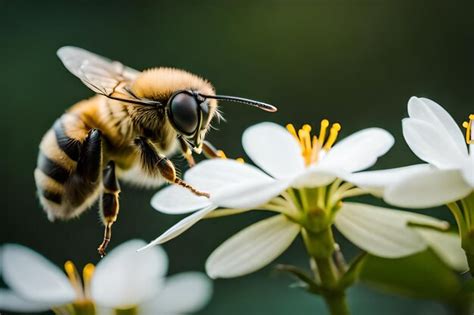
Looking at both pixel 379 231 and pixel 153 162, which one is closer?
pixel 379 231

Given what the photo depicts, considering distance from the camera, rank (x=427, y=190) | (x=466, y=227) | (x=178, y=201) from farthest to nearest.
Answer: (x=178, y=201), (x=466, y=227), (x=427, y=190)

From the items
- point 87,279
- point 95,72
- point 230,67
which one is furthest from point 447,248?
point 230,67

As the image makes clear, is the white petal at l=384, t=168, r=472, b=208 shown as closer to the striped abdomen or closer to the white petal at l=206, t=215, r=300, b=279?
the white petal at l=206, t=215, r=300, b=279

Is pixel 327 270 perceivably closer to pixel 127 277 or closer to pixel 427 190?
pixel 427 190

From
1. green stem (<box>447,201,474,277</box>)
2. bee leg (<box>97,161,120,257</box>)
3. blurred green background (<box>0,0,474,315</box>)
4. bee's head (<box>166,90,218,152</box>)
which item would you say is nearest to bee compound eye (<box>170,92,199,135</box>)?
bee's head (<box>166,90,218,152</box>)

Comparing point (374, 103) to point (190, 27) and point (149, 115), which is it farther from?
point (149, 115)

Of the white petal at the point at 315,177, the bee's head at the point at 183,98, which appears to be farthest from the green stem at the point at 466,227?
the bee's head at the point at 183,98

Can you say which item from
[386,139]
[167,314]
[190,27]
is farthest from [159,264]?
[190,27]
